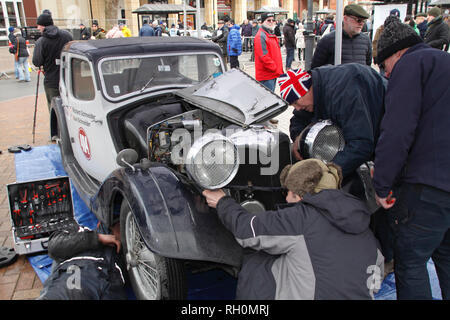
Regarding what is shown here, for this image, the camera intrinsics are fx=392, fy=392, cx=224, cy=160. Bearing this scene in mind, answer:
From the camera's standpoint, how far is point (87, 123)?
3.70m

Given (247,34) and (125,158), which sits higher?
(247,34)

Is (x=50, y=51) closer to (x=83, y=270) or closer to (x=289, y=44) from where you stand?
(x=83, y=270)

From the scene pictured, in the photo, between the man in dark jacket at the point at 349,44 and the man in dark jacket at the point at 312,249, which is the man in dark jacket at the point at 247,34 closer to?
the man in dark jacket at the point at 349,44

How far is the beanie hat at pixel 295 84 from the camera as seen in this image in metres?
2.64

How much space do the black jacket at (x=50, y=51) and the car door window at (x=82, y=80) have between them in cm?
240

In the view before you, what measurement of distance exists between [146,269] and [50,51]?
195 inches

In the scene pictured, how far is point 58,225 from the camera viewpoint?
3229 millimetres

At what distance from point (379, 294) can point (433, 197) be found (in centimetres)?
97

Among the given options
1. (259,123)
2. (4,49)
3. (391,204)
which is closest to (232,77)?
(259,123)

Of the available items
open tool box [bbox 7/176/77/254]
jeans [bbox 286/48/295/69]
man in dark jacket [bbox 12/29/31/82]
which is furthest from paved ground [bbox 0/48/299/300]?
jeans [bbox 286/48/295/69]

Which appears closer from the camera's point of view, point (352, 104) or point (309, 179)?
point (309, 179)

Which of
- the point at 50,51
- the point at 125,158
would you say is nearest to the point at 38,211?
the point at 125,158

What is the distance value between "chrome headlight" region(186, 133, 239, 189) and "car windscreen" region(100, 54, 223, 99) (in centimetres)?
140

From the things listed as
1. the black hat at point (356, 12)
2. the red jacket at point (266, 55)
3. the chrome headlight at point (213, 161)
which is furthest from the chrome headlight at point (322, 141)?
the red jacket at point (266, 55)
